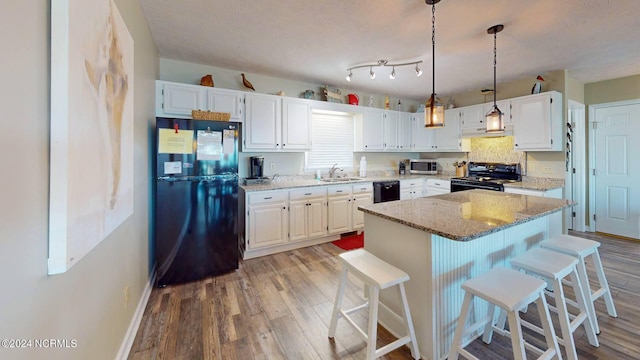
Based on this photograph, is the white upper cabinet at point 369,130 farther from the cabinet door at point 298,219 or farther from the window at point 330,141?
the cabinet door at point 298,219

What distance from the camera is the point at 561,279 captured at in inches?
66.2

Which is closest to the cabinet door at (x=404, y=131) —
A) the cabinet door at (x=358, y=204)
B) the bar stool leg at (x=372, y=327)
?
the cabinet door at (x=358, y=204)

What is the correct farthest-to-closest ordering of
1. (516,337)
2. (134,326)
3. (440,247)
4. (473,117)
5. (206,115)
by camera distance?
(473,117), (206,115), (134,326), (440,247), (516,337)

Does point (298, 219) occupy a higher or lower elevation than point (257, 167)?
lower

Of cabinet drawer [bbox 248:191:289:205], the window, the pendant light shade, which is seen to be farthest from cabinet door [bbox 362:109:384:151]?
the pendant light shade

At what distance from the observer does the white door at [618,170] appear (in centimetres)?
378

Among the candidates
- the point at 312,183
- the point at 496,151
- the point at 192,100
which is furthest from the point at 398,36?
the point at 496,151

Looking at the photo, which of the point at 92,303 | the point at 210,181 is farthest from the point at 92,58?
the point at 210,181

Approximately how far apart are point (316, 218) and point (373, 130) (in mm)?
2042

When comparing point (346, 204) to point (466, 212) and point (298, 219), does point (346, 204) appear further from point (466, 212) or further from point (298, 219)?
point (466, 212)

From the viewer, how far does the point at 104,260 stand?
1.37 meters

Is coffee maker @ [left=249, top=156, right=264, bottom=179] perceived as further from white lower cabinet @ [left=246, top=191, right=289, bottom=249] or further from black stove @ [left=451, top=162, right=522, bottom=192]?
black stove @ [left=451, top=162, right=522, bottom=192]

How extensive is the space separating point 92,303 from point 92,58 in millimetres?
1109

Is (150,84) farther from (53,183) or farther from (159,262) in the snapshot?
(53,183)
